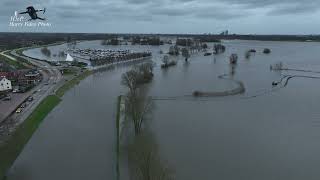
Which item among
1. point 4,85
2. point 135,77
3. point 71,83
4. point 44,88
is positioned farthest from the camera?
point 71,83

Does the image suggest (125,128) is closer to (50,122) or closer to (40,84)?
(50,122)

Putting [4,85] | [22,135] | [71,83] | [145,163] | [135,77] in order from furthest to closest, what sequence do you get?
[71,83], [135,77], [4,85], [22,135], [145,163]

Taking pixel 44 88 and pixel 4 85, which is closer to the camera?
pixel 4 85

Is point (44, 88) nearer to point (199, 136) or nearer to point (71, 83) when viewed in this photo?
point (71, 83)

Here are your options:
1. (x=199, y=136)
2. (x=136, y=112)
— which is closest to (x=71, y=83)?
(x=136, y=112)

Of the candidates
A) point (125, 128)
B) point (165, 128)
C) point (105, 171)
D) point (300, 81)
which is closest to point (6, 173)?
point (105, 171)
